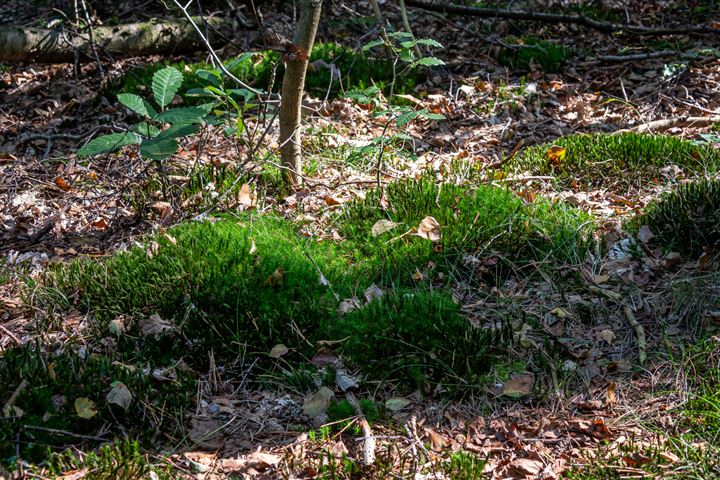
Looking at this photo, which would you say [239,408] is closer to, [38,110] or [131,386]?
[131,386]

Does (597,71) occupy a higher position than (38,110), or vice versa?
(597,71)

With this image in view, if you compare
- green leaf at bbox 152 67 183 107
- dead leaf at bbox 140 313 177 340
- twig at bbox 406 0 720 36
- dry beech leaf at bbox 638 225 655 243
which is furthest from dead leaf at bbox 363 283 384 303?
twig at bbox 406 0 720 36

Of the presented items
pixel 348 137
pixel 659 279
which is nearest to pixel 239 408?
pixel 659 279

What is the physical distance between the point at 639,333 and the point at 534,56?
4.57 m

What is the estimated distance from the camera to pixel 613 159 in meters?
5.10

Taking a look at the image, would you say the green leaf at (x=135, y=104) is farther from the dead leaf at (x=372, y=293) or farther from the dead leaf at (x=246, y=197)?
the dead leaf at (x=372, y=293)

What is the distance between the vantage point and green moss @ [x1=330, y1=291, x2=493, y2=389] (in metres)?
3.29

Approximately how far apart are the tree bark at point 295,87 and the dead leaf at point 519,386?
7.47ft

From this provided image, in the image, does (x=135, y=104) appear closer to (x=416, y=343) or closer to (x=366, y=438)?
(x=416, y=343)

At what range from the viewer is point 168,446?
304cm

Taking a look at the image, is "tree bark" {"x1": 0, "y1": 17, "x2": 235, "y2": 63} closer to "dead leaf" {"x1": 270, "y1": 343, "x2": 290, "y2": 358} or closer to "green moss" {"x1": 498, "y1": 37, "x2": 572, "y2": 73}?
"green moss" {"x1": 498, "y1": 37, "x2": 572, "y2": 73}

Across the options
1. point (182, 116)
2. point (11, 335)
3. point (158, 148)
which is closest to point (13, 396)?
point (11, 335)

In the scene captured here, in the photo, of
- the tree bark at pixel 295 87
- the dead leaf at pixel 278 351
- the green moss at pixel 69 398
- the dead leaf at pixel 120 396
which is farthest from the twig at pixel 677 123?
the dead leaf at pixel 120 396

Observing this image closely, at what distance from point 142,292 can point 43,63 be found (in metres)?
5.13
